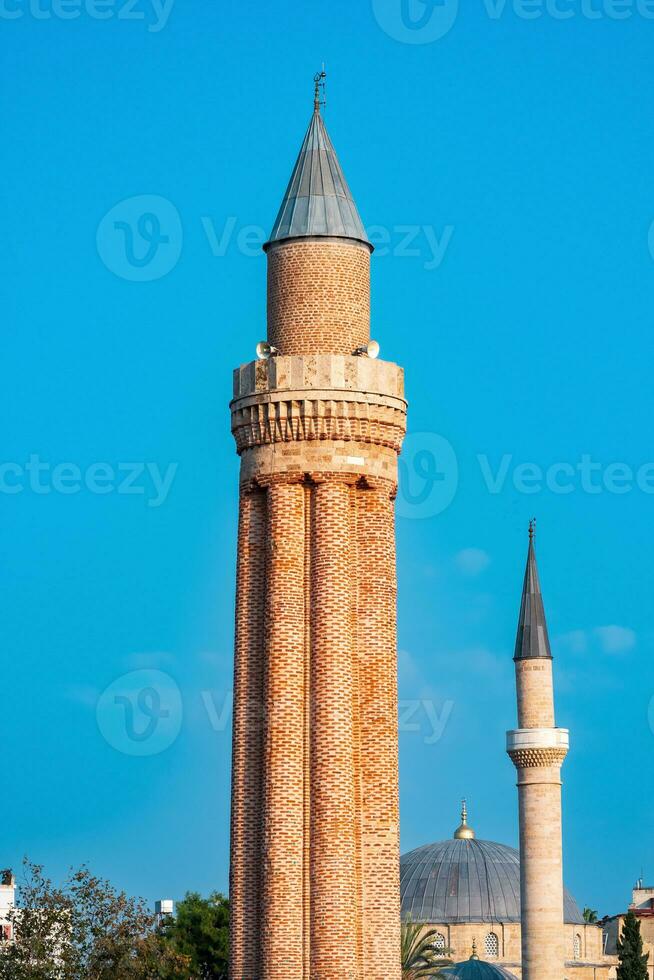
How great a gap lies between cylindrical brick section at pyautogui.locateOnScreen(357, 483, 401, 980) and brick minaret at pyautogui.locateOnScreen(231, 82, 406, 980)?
24 millimetres

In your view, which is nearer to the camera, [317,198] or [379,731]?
[379,731]

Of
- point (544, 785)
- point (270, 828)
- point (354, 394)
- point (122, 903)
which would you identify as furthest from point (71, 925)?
point (544, 785)

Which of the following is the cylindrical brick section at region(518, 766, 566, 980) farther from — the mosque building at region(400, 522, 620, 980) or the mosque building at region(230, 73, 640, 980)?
the mosque building at region(230, 73, 640, 980)

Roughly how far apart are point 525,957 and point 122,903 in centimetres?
2536

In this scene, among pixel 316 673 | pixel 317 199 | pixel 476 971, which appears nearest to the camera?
pixel 316 673

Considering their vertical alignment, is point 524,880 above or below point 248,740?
above

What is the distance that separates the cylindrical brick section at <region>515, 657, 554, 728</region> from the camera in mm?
64312

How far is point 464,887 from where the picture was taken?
92.1 meters

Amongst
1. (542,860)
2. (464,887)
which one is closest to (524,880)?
(542,860)

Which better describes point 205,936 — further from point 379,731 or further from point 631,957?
point 379,731

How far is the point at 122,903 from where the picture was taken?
44031 millimetres

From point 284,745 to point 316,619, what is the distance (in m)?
2.17

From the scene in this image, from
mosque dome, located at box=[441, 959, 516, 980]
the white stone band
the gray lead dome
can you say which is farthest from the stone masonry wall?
the gray lead dome

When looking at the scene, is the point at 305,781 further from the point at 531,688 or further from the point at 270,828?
the point at 531,688
